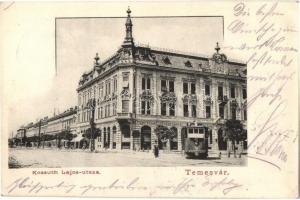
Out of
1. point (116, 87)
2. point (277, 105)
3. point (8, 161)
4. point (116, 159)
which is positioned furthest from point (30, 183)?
point (277, 105)

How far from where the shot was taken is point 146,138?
7094 mm

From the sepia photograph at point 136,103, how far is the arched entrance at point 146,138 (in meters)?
0.01

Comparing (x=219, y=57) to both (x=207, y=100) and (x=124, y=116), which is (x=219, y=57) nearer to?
(x=207, y=100)

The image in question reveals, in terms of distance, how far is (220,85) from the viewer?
23.5ft

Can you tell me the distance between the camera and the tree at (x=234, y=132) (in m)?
6.63

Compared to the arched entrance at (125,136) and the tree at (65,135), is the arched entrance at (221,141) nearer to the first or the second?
the arched entrance at (125,136)

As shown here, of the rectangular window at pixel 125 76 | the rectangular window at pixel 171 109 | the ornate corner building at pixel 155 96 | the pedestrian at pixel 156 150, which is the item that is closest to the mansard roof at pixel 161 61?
the ornate corner building at pixel 155 96

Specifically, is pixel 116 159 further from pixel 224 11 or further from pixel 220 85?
pixel 224 11

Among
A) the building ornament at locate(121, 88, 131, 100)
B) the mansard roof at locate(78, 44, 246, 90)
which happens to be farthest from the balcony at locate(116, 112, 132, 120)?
the mansard roof at locate(78, 44, 246, 90)

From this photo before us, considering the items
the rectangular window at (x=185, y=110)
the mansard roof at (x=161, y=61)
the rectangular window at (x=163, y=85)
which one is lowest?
the rectangular window at (x=185, y=110)

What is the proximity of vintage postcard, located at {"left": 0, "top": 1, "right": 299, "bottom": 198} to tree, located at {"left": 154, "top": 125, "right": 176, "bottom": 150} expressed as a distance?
0.9 inches

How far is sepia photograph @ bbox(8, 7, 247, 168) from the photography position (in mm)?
6637

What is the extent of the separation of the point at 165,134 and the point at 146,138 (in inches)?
10.9

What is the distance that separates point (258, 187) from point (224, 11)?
7.59ft
